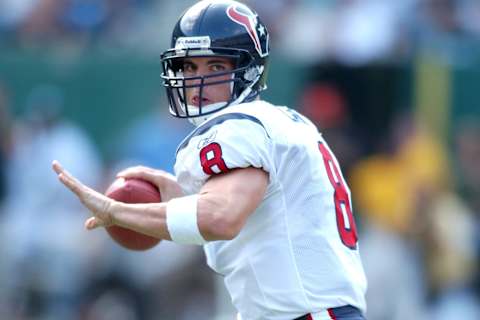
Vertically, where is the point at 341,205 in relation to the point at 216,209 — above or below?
below

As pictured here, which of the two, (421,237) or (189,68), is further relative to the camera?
(421,237)

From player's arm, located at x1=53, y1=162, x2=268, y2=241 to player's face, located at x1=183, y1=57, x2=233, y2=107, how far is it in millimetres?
397

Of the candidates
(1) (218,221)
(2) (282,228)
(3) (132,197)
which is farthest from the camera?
(3) (132,197)

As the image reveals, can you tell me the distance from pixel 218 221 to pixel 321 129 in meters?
5.75

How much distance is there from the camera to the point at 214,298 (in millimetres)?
10164

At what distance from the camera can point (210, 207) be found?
4613 millimetres

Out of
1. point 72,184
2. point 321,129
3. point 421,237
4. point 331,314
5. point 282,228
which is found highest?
point 72,184

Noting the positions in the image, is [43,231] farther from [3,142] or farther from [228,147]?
[228,147]

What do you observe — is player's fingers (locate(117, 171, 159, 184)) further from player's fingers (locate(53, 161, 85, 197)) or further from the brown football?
player's fingers (locate(53, 161, 85, 197))

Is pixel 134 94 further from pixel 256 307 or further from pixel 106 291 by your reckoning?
pixel 256 307

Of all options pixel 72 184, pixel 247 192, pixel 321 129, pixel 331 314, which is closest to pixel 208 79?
pixel 247 192

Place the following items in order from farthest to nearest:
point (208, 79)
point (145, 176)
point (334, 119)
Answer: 1. point (334, 119)
2. point (145, 176)
3. point (208, 79)

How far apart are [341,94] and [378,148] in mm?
564

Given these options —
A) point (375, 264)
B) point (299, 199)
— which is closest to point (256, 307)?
point (299, 199)
